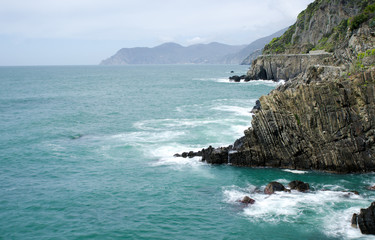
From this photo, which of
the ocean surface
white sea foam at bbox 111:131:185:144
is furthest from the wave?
white sea foam at bbox 111:131:185:144

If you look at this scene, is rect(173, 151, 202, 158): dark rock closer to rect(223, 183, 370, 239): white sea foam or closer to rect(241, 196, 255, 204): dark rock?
rect(223, 183, 370, 239): white sea foam

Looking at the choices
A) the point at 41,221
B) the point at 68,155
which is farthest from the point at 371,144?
the point at 68,155

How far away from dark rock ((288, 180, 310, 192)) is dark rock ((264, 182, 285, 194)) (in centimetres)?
93

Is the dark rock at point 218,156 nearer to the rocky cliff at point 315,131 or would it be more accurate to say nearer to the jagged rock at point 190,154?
the rocky cliff at point 315,131

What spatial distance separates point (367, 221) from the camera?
80.3 feet

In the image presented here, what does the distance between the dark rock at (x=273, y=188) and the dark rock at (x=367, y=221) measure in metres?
7.97

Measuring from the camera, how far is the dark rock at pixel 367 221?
79.6ft

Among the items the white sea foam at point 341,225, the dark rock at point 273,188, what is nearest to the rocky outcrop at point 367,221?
the white sea foam at point 341,225

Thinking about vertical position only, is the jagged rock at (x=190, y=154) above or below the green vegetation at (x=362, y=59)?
below

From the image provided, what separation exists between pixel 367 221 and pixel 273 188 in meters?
8.55

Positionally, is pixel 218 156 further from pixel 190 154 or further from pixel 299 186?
pixel 299 186

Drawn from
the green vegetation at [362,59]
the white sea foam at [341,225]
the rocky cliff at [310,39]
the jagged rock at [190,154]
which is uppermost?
the rocky cliff at [310,39]

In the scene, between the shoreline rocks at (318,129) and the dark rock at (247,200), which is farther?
the shoreline rocks at (318,129)

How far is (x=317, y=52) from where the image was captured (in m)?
109
